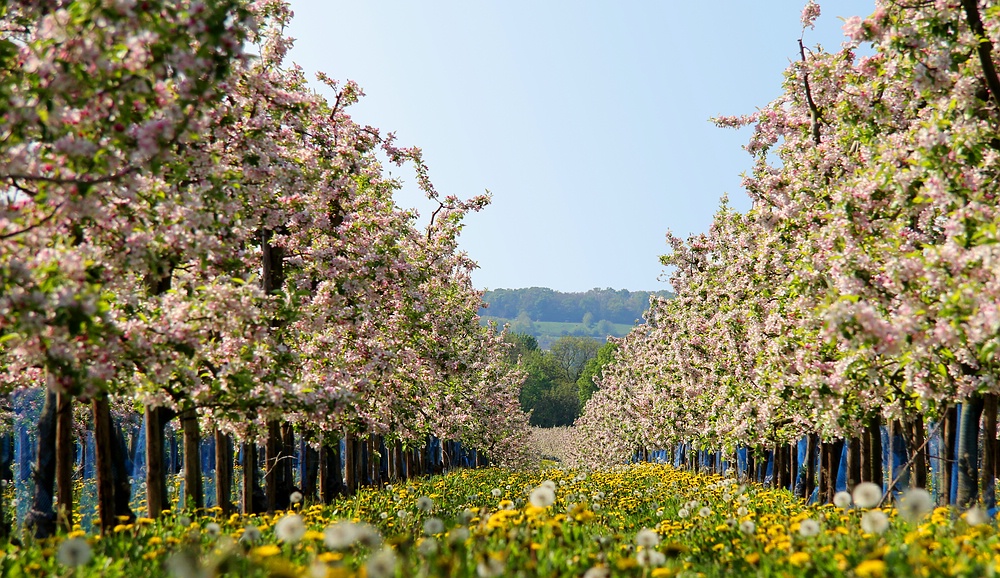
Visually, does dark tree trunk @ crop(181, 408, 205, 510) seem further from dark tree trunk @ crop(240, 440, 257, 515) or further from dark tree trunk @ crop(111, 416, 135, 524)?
dark tree trunk @ crop(240, 440, 257, 515)

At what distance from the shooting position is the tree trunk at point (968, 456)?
12.6 metres

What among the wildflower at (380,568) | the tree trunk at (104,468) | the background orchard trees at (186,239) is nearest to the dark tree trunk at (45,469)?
the background orchard trees at (186,239)

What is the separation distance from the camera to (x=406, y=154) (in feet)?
69.4

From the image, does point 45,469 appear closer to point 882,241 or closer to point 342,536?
point 342,536

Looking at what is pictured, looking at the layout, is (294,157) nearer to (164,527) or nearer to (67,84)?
(164,527)

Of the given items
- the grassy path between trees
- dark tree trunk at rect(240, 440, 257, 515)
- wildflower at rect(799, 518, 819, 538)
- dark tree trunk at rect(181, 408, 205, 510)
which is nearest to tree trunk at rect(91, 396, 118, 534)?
the grassy path between trees

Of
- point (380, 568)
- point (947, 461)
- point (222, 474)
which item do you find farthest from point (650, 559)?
point (222, 474)

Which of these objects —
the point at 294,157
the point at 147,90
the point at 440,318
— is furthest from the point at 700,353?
the point at 147,90

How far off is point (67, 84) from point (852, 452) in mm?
17806

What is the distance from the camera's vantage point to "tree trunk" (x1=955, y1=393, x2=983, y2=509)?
12.6 m

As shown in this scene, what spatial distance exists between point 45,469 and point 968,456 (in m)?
14.0

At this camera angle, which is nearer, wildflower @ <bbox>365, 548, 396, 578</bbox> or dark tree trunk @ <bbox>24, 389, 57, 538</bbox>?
wildflower @ <bbox>365, 548, 396, 578</bbox>

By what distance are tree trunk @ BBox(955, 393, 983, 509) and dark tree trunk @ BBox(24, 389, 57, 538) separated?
526 inches

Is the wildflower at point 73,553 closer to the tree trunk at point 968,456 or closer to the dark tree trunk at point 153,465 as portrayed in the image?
the dark tree trunk at point 153,465
